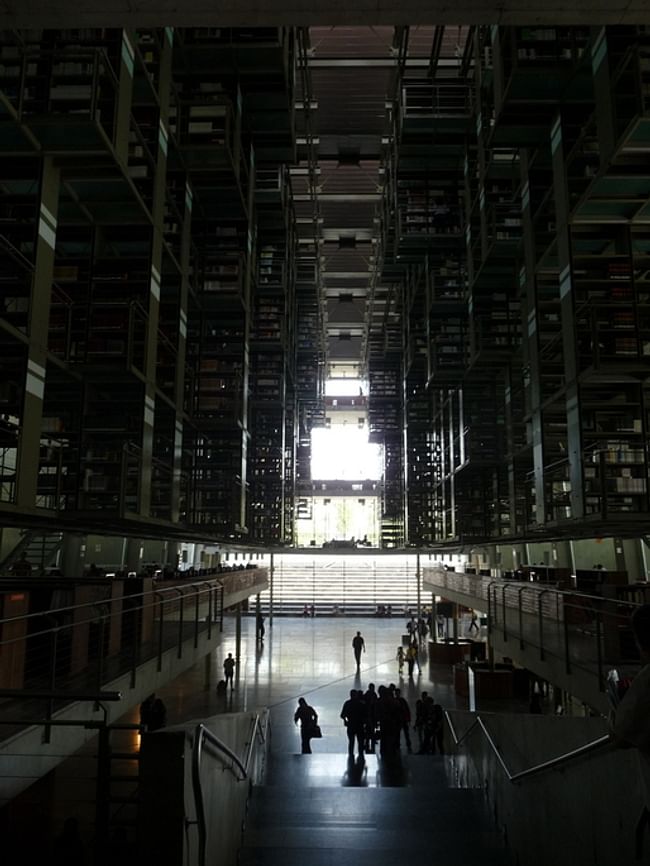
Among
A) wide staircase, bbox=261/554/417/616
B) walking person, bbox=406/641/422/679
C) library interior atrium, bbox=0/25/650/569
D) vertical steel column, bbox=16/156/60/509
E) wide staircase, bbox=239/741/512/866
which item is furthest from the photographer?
wide staircase, bbox=261/554/417/616

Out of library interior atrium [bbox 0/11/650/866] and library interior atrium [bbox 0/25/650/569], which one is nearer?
library interior atrium [bbox 0/11/650/866]

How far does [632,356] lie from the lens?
679 cm

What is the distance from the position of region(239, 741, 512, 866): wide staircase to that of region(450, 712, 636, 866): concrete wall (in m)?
0.26

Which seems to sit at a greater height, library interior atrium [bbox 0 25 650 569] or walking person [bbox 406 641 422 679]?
library interior atrium [bbox 0 25 650 569]

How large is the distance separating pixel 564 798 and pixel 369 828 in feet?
6.29

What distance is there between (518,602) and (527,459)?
13.0 feet

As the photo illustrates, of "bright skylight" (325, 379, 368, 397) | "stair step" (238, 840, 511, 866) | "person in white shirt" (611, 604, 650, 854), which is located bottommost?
"stair step" (238, 840, 511, 866)

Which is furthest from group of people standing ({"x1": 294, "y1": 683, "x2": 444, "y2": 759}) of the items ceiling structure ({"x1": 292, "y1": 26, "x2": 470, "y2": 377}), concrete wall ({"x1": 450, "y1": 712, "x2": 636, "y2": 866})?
ceiling structure ({"x1": 292, "y1": 26, "x2": 470, "y2": 377})

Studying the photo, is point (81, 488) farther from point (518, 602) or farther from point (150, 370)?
point (518, 602)

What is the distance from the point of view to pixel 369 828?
203 inches

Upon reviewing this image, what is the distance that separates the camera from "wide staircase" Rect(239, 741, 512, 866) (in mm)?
4348

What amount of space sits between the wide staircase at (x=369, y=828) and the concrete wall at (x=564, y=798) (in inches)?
10.2

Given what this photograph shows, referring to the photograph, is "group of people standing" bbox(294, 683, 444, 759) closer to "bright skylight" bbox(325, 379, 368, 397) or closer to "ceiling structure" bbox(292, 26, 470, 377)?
"ceiling structure" bbox(292, 26, 470, 377)

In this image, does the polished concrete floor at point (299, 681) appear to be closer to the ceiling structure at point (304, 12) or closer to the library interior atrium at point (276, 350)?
the library interior atrium at point (276, 350)
